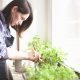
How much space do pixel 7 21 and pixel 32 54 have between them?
340mm

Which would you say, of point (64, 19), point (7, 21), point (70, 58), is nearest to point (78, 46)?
point (70, 58)

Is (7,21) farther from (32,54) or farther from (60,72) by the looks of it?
(60,72)

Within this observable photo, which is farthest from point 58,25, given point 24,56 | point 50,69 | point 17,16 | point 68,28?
point 50,69

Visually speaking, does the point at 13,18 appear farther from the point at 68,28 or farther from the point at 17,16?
the point at 68,28

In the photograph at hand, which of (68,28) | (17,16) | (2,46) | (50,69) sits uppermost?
(17,16)

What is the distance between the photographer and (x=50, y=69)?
1603 mm

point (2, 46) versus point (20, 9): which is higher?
point (20, 9)

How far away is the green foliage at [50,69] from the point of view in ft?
5.07

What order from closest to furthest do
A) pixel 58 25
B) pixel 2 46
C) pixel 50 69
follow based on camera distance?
pixel 50 69
pixel 2 46
pixel 58 25

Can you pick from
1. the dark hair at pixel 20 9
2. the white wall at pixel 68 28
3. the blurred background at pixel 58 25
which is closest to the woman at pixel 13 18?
the dark hair at pixel 20 9

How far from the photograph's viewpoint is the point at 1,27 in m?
1.84

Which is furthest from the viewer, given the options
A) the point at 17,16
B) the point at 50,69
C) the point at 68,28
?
the point at 68,28

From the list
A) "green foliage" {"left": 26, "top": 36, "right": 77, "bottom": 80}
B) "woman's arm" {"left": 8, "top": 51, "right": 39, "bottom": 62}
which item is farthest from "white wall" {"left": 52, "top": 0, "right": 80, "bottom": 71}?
"woman's arm" {"left": 8, "top": 51, "right": 39, "bottom": 62}

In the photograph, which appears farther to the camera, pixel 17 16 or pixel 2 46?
pixel 17 16
